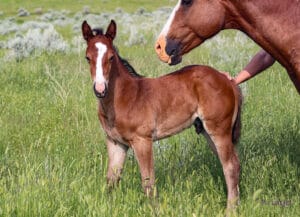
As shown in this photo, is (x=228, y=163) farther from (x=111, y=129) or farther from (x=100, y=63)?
(x=100, y=63)

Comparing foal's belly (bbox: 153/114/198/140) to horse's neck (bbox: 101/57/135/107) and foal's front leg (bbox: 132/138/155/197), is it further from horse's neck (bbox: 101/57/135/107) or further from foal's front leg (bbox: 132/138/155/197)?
horse's neck (bbox: 101/57/135/107)

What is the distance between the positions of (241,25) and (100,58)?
1157 mm

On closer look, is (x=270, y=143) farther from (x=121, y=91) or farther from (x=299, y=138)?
(x=121, y=91)

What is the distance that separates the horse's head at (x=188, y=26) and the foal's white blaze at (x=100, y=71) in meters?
0.45

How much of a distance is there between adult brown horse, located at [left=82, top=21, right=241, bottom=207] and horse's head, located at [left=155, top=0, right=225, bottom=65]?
484 millimetres

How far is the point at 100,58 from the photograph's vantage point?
15.6 ft

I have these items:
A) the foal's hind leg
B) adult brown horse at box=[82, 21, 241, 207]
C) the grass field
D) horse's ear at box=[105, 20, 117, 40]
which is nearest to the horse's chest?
adult brown horse at box=[82, 21, 241, 207]

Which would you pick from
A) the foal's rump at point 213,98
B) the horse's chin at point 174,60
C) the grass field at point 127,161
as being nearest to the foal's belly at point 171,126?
the foal's rump at point 213,98

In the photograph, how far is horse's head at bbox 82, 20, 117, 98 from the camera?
15.3 feet

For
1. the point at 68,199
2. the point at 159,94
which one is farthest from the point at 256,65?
the point at 68,199

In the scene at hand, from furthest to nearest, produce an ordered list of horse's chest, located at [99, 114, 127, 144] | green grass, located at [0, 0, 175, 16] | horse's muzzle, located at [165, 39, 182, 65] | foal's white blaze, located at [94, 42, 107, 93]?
1. green grass, located at [0, 0, 175, 16]
2. horse's chest, located at [99, 114, 127, 144]
3. horse's muzzle, located at [165, 39, 182, 65]
4. foal's white blaze, located at [94, 42, 107, 93]

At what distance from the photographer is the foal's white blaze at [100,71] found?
4637 mm

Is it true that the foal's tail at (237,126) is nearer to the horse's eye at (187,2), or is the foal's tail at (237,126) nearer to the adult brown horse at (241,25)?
the adult brown horse at (241,25)

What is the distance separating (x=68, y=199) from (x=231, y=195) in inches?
60.9
